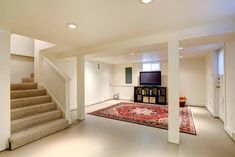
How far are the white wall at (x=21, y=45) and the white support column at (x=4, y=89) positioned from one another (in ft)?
8.48

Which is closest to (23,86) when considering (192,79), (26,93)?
(26,93)

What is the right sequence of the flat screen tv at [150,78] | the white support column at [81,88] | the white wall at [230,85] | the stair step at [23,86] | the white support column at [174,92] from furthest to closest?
the flat screen tv at [150,78]
the white support column at [81,88]
the stair step at [23,86]
the white wall at [230,85]
the white support column at [174,92]

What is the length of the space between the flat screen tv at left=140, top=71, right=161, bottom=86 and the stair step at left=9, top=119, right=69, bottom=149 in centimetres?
Result: 450

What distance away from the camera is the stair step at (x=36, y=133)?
93.1 inches

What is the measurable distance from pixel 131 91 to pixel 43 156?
227 inches

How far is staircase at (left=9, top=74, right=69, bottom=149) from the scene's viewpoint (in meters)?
2.55

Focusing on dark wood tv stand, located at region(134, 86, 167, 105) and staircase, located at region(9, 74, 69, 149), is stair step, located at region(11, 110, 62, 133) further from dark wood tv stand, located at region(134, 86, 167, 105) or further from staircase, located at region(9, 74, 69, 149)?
dark wood tv stand, located at region(134, 86, 167, 105)

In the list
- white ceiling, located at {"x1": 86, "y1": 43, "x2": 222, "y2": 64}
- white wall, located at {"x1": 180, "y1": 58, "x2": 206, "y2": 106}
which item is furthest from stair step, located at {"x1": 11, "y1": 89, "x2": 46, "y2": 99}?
white wall, located at {"x1": 180, "y1": 58, "x2": 206, "y2": 106}

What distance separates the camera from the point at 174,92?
8.23 feet

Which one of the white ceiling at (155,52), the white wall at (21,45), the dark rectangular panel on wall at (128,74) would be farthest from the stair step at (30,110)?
the dark rectangular panel on wall at (128,74)

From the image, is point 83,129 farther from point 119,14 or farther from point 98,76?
point 98,76

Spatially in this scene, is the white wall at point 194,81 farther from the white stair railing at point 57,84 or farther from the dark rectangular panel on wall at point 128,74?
the white stair railing at point 57,84

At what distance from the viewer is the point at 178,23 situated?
2.22 metres

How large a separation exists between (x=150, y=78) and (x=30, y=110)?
5199 mm
